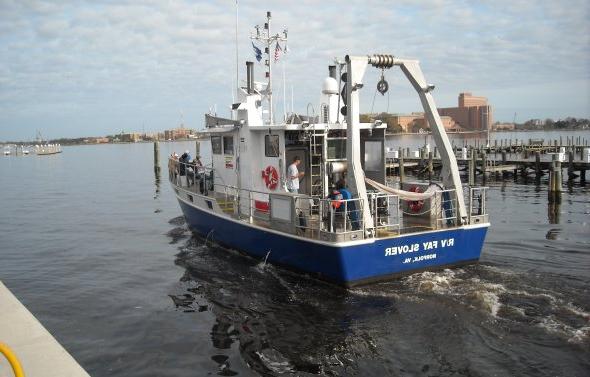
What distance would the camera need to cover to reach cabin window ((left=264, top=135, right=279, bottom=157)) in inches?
463

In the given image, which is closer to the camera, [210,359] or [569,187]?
[210,359]

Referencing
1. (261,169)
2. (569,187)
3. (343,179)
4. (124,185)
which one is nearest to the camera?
(343,179)

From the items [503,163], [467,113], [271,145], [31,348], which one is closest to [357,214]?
[271,145]

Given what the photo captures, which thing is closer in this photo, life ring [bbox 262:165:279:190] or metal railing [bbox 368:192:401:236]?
metal railing [bbox 368:192:401:236]

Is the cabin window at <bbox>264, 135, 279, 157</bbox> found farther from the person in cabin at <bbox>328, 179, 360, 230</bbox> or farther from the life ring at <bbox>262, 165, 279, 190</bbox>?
the person in cabin at <bbox>328, 179, 360, 230</bbox>

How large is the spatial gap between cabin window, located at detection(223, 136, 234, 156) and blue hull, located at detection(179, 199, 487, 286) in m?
3.16

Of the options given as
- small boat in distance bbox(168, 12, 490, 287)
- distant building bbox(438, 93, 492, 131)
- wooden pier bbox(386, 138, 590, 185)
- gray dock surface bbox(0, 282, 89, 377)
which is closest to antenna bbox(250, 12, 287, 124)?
small boat in distance bbox(168, 12, 490, 287)

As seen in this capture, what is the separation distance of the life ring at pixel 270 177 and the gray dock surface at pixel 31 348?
6.35 meters

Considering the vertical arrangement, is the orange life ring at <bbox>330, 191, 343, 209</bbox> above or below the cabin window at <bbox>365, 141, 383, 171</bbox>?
below

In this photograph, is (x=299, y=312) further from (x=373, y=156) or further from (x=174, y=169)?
(x=174, y=169)

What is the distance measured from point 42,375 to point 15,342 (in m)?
1.01

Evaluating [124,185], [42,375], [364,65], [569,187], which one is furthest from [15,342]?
[124,185]

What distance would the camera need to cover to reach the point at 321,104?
11750mm

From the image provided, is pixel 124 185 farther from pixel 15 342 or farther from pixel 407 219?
pixel 15 342
